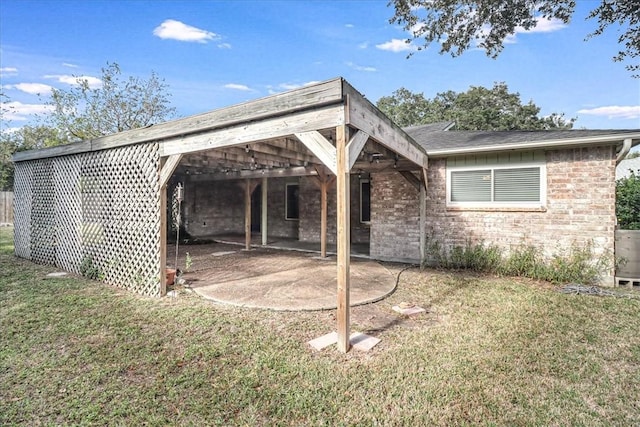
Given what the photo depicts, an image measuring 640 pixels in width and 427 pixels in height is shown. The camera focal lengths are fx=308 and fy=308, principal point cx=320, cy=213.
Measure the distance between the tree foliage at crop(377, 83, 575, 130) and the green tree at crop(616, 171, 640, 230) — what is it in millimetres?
22547

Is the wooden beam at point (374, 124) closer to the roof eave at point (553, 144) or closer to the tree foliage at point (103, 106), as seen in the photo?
the roof eave at point (553, 144)

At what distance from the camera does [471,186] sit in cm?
707

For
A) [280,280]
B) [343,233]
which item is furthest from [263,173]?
[343,233]

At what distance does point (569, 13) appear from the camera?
23.9 feet

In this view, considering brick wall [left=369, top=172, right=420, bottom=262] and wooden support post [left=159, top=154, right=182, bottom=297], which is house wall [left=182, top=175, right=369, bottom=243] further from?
wooden support post [left=159, top=154, right=182, bottom=297]

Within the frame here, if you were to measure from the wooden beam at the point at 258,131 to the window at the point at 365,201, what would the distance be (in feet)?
23.3

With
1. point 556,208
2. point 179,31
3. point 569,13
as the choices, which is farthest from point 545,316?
point 179,31

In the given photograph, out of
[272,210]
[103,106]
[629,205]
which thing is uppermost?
[103,106]

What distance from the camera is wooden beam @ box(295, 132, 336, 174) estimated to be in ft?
10.4

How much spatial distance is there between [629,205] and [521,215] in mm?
3757

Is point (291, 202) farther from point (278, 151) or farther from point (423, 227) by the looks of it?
point (278, 151)

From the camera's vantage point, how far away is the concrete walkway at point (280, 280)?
15.3 feet

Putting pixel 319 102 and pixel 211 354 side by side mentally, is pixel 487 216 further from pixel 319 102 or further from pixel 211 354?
pixel 211 354

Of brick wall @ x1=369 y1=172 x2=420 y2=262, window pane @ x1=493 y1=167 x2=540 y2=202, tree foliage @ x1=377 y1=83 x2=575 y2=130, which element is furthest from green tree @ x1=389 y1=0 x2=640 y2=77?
tree foliage @ x1=377 y1=83 x2=575 y2=130
